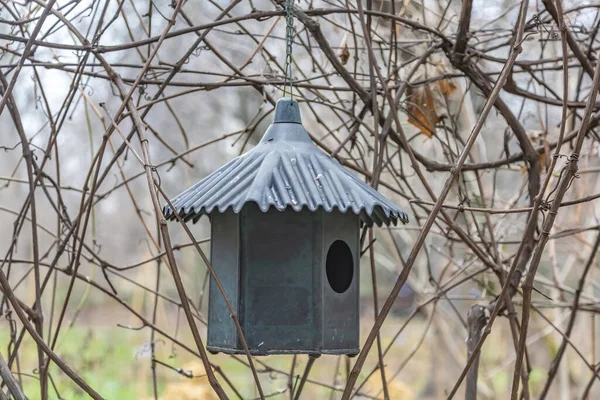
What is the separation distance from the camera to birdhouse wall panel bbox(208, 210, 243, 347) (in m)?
1.75

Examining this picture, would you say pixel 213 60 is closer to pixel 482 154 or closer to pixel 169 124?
pixel 169 124

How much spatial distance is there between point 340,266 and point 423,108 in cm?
76

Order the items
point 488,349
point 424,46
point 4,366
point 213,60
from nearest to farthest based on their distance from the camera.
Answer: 1. point 4,366
2. point 424,46
3. point 213,60
4. point 488,349

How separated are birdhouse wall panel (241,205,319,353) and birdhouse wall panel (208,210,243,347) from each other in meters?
0.03

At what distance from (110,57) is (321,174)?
14.9 feet

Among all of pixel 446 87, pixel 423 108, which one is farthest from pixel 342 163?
pixel 446 87

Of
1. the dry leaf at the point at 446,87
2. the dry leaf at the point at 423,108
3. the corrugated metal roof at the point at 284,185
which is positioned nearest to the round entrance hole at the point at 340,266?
the corrugated metal roof at the point at 284,185

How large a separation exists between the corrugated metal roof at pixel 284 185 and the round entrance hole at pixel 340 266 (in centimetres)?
12

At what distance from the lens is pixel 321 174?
1.69 meters

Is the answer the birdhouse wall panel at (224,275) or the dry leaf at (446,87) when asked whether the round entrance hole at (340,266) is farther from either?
the dry leaf at (446,87)

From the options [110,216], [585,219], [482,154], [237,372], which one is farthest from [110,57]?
[237,372]

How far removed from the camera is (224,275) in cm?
179

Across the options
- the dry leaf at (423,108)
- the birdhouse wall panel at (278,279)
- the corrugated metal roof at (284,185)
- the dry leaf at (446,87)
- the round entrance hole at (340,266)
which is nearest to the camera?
the corrugated metal roof at (284,185)

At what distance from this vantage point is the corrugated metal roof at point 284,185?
1589 mm
